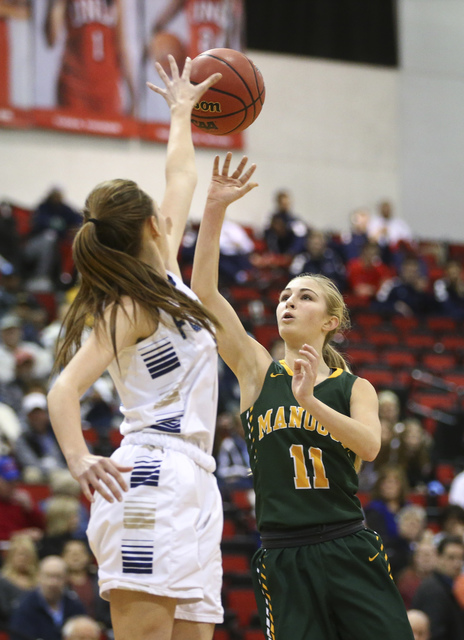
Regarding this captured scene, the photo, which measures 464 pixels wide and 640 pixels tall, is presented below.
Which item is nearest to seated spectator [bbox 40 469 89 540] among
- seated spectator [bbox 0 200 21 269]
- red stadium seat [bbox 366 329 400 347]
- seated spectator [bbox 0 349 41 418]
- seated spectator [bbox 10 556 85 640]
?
seated spectator [bbox 10 556 85 640]

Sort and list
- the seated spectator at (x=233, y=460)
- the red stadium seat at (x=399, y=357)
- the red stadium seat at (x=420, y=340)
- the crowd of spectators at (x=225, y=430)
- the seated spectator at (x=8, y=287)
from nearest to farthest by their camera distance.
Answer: the crowd of spectators at (x=225, y=430) → the seated spectator at (x=233, y=460) → the seated spectator at (x=8, y=287) → the red stadium seat at (x=399, y=357) → the red stadium seat at (x=420, y=340)

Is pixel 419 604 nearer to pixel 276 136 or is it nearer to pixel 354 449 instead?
pixel 354 449

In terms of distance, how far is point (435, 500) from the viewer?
869 centimetres

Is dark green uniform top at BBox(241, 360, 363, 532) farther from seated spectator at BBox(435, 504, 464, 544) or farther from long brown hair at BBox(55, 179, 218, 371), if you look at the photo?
seated spectator at BBox(435, 504, 464, 544)

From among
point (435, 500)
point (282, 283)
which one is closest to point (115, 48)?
point (282, 283)

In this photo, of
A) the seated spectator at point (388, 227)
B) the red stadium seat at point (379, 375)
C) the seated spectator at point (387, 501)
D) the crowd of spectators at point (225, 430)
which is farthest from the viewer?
the seated spectator at point (388, 227)

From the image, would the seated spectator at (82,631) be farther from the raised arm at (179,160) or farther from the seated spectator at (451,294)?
the seated spectator at (451,294)

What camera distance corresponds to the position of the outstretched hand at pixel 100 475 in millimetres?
2281

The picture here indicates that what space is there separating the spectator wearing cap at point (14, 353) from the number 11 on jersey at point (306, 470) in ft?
19.8

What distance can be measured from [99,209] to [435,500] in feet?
21.9

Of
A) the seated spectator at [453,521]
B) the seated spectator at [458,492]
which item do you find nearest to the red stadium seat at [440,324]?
the seated spectator at [458,492]

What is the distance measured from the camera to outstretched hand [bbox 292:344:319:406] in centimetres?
293

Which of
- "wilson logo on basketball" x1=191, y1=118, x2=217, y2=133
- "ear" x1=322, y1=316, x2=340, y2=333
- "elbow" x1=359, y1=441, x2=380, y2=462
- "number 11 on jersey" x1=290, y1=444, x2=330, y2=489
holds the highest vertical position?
"wilson logo on basketball" x1=191, y1=118, x2=217, y2=133

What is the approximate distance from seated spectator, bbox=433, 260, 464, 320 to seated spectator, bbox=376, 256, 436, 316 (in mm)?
184
